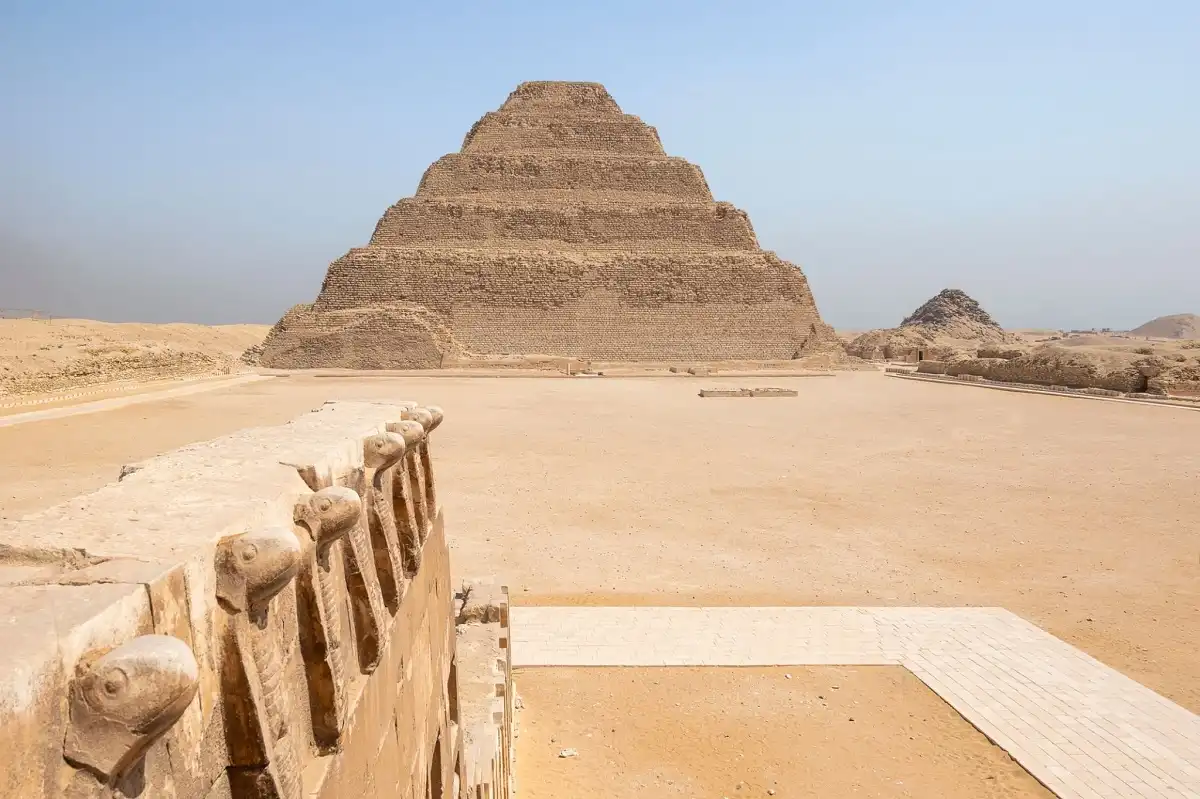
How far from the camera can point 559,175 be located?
52.0m

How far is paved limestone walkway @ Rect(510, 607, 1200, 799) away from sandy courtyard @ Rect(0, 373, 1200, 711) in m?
0.33

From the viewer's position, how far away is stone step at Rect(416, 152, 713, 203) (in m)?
51.7

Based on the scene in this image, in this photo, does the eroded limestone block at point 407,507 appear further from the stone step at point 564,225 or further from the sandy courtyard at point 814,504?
the stone step at point 564,225

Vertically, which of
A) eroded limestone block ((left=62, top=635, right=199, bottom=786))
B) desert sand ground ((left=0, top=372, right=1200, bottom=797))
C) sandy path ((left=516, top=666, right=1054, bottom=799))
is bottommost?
sandy path ((left=516, top=666, right=1054, bottom=799))

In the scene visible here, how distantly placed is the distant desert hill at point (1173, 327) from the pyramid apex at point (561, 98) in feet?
270

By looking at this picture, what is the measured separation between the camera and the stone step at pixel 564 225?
48750 millimetres

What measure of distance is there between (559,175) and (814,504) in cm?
4526

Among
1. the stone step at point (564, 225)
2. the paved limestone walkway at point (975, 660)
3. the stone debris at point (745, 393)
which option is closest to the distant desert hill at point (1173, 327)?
the stone step at point (564, 225)

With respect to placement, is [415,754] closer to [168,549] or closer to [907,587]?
[168,549]

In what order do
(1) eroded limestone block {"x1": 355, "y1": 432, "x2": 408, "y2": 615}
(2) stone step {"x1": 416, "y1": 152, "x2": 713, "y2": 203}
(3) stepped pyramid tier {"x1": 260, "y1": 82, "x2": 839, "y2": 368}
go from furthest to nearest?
(2) stone step {"x1": 416, "y1": 152, "x2": 713, "y2": 203}, (3) stepped pyramid tier {"x1": 260, "y1": 82, "x2": 839, "y2": 368}, (1) eroded limestone block {"x1": 355, "y1": 432, "x2": 408, "y2": 615}

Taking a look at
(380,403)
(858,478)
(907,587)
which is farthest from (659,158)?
(380,403)

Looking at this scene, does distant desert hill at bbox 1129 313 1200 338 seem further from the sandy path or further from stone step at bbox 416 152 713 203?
the sandy path

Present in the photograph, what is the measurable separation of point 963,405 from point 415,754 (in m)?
22.3

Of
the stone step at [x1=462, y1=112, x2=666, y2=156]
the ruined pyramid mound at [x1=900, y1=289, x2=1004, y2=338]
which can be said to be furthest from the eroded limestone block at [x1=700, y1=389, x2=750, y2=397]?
the ruined pyramid mound at [x1=900, y1=289, x2=1004, y2=338]
